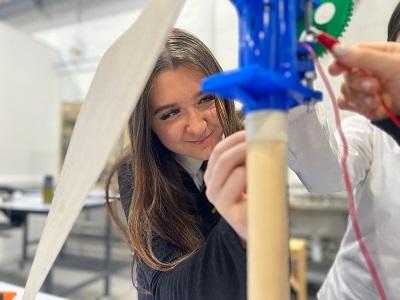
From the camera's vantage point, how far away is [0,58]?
2.80 meters

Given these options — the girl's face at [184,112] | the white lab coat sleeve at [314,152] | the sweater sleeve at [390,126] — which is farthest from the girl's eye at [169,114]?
the sweater sleeve at [390,126]

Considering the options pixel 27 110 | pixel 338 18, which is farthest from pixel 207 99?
pixel 27 110

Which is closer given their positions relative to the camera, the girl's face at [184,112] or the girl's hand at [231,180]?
the girl's hand at [231,180]

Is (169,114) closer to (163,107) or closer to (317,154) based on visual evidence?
(163,107)

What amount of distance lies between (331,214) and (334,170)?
6.06 feet

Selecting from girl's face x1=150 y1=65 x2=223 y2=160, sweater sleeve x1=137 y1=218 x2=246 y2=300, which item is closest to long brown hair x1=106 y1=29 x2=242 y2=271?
girl's face x1=150 y1=65 x2=223 y2=160

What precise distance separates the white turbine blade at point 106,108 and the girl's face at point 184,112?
0.28 meters

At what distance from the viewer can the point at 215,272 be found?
1.14 feet

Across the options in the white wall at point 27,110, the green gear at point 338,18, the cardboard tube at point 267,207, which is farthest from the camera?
the white wall at point 27,110

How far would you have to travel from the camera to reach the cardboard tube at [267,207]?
216 millimetres

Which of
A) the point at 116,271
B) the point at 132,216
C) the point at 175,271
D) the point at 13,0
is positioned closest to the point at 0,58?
the point at 13,0

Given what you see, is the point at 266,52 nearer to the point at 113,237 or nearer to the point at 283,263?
the point at 283,263

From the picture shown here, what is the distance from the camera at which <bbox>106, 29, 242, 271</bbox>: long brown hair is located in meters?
0.53

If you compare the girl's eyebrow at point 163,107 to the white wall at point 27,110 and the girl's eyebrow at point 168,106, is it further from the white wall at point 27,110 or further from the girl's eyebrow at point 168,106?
the white wall at point 27,110
